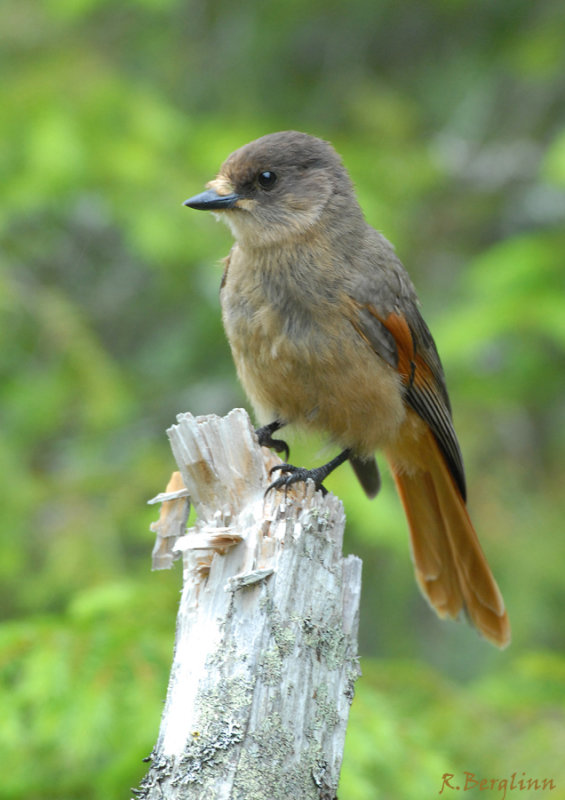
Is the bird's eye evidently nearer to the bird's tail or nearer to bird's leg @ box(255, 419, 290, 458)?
bird's leg @ box(255, 419, 290, 458)

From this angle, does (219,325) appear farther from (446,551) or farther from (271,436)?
(446,551)

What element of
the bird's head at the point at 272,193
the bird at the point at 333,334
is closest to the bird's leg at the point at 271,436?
the bird at the point at 333,334

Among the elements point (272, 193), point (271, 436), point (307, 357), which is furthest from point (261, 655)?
point (272, 193)

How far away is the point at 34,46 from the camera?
6.17 metres

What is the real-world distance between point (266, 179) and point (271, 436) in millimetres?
1021

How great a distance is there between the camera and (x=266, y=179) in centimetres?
388

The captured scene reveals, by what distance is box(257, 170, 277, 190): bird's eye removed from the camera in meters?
3.87

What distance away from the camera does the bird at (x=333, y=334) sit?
3693 millimetres

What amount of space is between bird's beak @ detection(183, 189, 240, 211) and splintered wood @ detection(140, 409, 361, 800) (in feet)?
4.20

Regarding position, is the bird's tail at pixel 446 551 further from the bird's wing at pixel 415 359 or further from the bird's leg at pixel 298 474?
the bird's leg at pixel 298 474

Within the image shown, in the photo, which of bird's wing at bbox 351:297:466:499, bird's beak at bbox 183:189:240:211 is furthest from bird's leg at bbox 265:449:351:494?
bird's beak at bbox 183:189:240:211

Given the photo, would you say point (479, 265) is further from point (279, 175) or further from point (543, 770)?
point (543, 770)

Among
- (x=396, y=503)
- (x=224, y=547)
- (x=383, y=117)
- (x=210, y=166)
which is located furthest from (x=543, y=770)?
(x=383, y=117)

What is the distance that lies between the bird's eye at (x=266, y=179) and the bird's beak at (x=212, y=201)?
0.12 m
